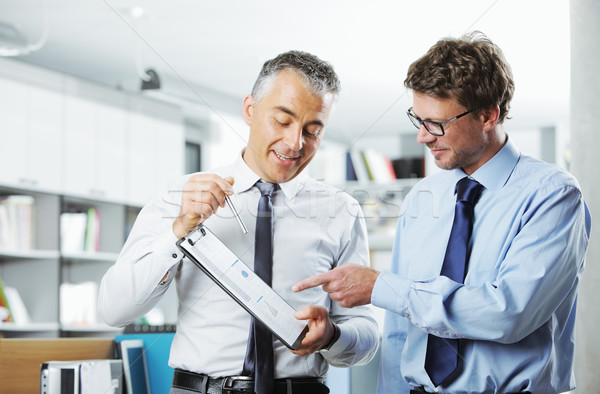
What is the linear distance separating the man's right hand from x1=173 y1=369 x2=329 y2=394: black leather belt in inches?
10.6

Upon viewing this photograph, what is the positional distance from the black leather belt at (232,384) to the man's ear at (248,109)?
47cm

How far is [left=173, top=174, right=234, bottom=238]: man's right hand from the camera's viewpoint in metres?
0.94

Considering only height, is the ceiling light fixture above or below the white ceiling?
above

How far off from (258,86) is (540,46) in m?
0.76

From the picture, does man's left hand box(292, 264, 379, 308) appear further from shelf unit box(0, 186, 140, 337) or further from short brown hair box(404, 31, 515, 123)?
shelf unit box(0, 186, 140, 337)

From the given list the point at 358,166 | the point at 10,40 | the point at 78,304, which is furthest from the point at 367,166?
the point at 78,304

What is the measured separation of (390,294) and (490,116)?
38 centimetres

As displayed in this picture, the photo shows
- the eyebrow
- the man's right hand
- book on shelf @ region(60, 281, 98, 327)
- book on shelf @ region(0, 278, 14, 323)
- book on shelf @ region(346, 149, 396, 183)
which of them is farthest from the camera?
book on shelf @ region(60, 281, 98, 327)

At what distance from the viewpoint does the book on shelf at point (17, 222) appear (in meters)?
3.08

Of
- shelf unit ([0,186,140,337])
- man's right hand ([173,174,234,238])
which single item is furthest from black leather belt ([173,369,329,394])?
shelf unit ([0,186,140,337])

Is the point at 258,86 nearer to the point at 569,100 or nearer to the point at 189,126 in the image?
the point at 189,126

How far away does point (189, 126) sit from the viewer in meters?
1.49

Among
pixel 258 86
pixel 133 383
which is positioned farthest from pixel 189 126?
pixel 133 383

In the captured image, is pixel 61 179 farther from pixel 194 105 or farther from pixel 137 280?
pixel 137 280
